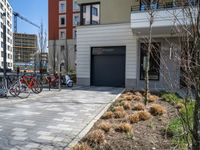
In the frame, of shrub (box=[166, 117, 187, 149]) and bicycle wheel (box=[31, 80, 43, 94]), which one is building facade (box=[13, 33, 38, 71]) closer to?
bicycle wheel (box=[31, 80, 43, 94])

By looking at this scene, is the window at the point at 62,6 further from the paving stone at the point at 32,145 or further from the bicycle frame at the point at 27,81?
the paving stone at the point at 32,145

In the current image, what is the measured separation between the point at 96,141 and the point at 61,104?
5.11 metres

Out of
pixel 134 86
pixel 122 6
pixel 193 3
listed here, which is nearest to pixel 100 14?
pixel 122 6

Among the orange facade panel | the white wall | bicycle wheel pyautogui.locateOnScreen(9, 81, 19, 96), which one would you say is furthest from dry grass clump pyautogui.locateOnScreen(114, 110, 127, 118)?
the orange facade panel

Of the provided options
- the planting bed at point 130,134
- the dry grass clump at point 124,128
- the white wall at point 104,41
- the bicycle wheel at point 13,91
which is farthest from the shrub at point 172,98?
the bicycle wheel at point 13,91

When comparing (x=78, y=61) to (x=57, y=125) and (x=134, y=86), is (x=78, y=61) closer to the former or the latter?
(x=134, y=86)

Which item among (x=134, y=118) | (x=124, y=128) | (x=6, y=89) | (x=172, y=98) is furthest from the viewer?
(x=6, y=89)

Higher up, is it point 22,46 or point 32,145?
point 22,46

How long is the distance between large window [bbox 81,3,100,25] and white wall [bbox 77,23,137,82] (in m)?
0.62

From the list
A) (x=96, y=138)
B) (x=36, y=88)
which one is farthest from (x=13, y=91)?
(x=96, y=138)

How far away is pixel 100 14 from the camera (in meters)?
18.2

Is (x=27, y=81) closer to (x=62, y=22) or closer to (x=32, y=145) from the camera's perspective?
(x=32, y=145)

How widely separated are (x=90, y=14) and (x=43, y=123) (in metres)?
13.2

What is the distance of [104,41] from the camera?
17.6 m
